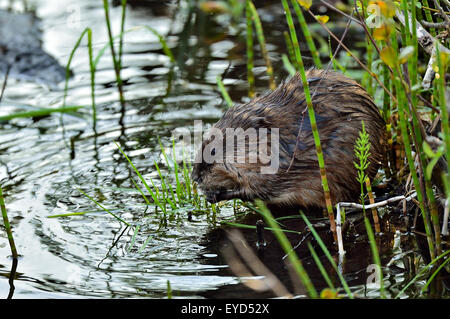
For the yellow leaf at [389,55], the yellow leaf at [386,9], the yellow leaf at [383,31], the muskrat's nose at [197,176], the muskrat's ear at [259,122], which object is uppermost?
the yellow leaf at [386,9]

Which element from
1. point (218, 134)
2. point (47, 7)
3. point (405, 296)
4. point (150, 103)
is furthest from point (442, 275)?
point (47, 7)

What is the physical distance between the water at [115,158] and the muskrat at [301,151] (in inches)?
9.8

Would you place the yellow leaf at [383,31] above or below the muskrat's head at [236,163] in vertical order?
above

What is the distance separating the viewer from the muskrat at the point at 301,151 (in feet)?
11.1

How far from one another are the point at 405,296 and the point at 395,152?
129 centimetres

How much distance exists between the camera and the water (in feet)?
9.88

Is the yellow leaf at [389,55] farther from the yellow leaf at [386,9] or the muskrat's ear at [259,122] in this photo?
the muskrat's ear at [259,122]

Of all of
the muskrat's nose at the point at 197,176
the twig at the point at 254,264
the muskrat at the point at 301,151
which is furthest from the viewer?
the muskrat's nose at the point at 197,176

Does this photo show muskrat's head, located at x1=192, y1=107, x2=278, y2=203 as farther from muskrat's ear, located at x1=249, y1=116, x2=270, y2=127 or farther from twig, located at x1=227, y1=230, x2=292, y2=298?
twig, located at x1=227, y1=230, x2=292, y2=298

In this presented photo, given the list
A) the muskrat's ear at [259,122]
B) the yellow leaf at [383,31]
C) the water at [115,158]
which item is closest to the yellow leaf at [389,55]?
the yellow leaf at [383,31]

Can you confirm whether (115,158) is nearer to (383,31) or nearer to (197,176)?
(197,176)

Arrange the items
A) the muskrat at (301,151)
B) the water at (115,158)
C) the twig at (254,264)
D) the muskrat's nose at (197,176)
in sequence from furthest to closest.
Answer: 1. the muskrat's nose at (197,176)
2. the muskrat at (301,151)
3. the water at (115,158)
4. the twig at (254,264)

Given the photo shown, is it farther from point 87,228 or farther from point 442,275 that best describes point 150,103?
point 442,275

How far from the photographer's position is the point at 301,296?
2762 mm
